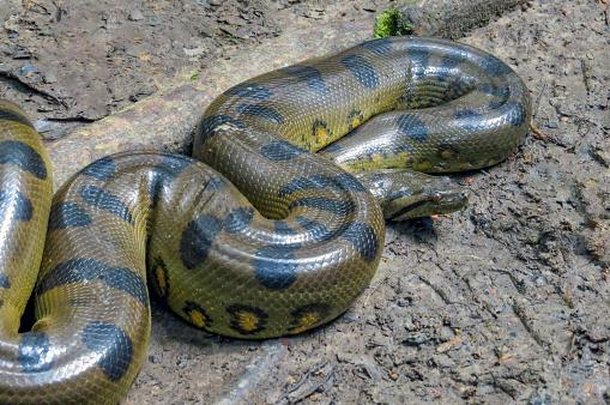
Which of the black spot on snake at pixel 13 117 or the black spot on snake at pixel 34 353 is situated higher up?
the black spot on snake at pixel 13 117

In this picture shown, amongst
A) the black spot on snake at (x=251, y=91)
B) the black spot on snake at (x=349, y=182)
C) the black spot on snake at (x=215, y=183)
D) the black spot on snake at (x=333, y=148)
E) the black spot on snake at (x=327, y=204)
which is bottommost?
the black spot on snake at (x=333, y=148)

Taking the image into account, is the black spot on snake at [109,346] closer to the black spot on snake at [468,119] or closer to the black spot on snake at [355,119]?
the black spot on snake at [355,119]

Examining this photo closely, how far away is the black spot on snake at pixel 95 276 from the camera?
6207 mm

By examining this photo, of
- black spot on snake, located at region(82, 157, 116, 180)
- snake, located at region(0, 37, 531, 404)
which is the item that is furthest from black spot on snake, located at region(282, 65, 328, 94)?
black spot on snake, located at region(82, 157, 116, 180)

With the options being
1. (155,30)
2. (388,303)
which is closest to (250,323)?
(388,303)

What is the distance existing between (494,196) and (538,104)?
1.49 metres

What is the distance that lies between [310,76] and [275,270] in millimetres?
2694

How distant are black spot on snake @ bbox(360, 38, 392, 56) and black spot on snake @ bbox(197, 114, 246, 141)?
1.86 m

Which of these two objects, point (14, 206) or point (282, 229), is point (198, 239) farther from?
point (14, 206)

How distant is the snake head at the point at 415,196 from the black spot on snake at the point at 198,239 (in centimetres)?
169

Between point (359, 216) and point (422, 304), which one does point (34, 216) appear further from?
point (422, 304)

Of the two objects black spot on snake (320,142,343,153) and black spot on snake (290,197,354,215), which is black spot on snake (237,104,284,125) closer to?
black spot on snake (320,142,343,153)

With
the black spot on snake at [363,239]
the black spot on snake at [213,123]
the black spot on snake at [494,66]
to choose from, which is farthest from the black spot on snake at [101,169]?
the black spot on snake at [494,66]

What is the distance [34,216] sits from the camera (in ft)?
21.3
